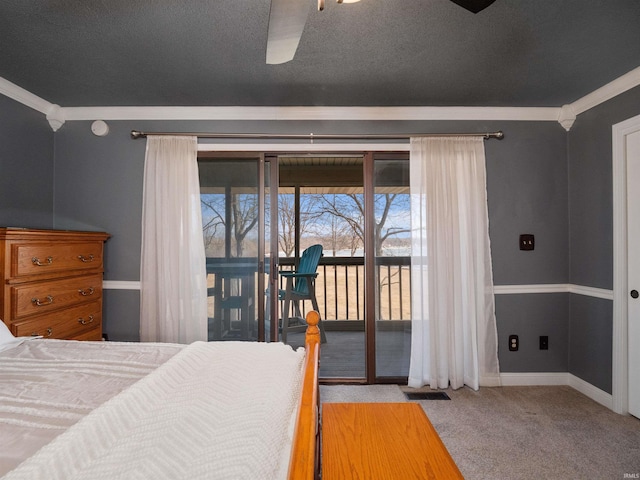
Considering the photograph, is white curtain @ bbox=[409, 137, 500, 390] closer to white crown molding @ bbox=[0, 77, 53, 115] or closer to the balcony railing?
the balcony railing

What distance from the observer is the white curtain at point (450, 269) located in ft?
10.1

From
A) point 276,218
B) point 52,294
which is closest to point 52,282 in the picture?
point 52,294

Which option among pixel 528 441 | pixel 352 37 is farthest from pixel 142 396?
pixel 528 441

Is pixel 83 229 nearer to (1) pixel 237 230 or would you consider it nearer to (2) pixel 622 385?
(1) pixel 237 230

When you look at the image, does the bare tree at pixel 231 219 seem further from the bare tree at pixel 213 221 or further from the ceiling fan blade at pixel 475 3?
the ceiling fan blade at pixel 475 3

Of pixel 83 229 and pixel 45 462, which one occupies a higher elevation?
pixel 83 229

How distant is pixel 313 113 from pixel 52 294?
2.38 metres

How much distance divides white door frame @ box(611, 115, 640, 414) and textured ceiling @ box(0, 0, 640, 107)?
52cm

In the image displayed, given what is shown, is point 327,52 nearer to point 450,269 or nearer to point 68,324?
point 450,269

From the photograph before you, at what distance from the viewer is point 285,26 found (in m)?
1.48

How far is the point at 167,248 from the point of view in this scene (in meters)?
Answer: 3.05

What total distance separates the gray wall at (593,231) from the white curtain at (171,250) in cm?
312

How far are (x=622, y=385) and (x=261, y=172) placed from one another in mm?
3188

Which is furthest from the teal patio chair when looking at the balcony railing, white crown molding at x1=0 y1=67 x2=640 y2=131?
white crown molding at x1=0 y1=67 x2=640 y2=131
